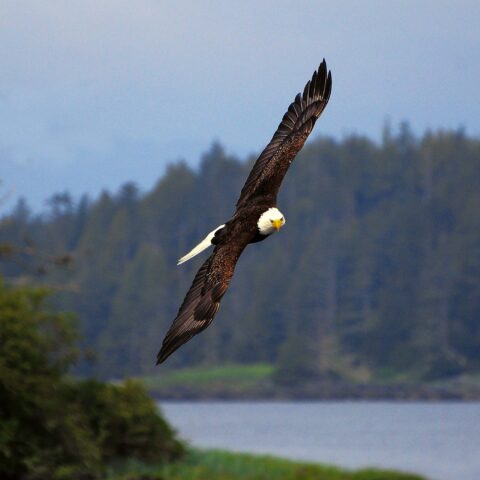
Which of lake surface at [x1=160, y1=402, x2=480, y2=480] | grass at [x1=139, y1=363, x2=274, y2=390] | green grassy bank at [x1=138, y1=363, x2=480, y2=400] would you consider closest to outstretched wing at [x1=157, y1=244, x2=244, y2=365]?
lake surface at [x1=160, y1=402, x2=480, y2=480]

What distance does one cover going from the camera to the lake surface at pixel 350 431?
5248 cm

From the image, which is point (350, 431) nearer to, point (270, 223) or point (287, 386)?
point (287, 386)

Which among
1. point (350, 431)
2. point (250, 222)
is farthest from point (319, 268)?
point (250, 222)

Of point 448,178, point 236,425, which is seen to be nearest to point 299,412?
point 236,425

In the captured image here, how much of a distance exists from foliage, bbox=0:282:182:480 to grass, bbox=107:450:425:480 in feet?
1.93

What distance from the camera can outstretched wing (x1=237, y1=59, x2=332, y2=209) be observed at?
47.4 ft

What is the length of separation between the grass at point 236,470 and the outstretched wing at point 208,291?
9536 mm

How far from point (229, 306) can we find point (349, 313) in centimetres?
1096

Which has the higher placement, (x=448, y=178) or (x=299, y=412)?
(x=448, y=178)

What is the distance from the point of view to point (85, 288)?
4432 inches

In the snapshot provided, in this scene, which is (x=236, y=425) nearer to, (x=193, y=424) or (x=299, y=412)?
(x=193, y=424)

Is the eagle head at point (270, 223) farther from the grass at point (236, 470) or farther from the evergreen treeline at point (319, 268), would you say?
the evergreen treeline at point (319, 268)

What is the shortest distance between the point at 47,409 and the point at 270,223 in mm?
9426

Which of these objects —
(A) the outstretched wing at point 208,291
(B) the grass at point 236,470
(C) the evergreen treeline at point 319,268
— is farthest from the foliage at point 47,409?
(C) the evergreen treeline at point 319,268
